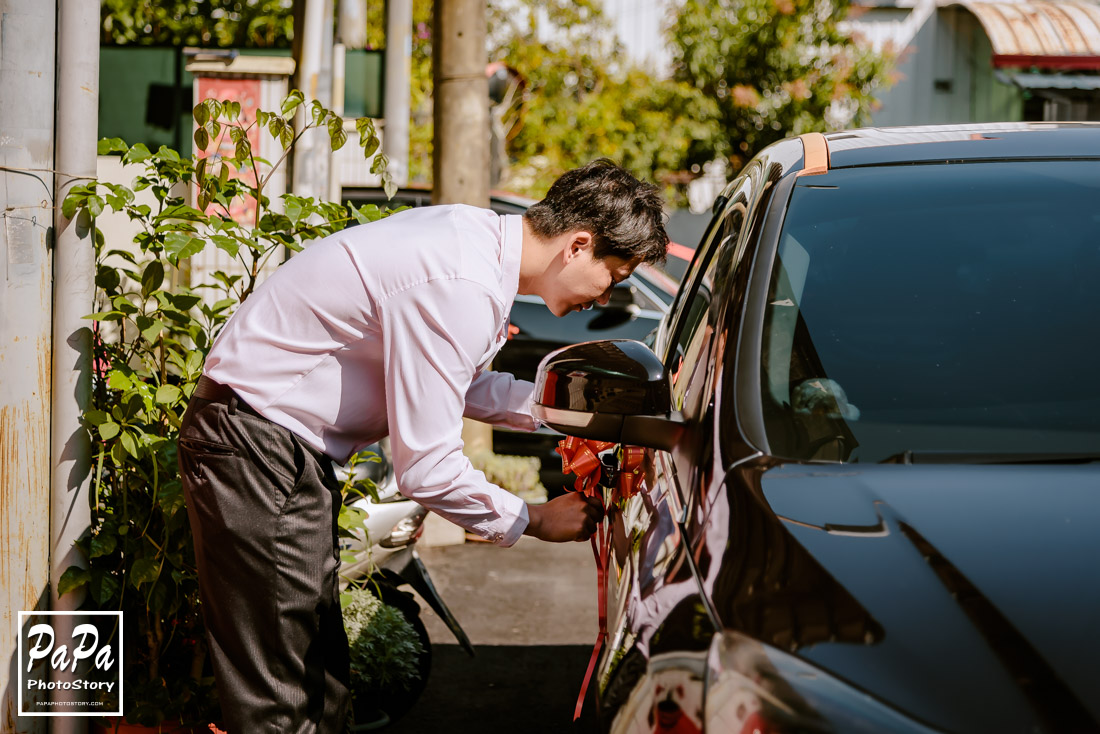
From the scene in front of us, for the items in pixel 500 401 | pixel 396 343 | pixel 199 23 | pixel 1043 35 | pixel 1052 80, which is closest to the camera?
pixel 396 343

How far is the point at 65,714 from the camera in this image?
2750 mm

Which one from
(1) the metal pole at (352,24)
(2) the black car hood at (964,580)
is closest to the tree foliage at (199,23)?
(1) the metal pole at (352,24)

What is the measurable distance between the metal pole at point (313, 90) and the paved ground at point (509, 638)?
1802mm

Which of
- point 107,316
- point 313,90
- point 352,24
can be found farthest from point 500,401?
point 352,24

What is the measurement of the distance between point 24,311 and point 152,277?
30 cm

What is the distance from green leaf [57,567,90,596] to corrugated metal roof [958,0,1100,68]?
13260 mm

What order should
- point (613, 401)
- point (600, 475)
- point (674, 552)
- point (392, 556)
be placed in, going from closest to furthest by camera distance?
point (674, 552), point (613, 401), point (600, 475), point (392, 556)

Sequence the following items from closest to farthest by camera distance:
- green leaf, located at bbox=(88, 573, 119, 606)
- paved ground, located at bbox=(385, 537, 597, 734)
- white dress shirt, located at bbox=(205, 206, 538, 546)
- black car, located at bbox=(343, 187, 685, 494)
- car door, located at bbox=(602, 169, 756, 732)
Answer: car door, located at bbox=(602, 169, 756, 732)
white dress shirt, located at bbox=(205, 206, 538, 546)
green leaf, located at bbox=(88, 573, 119, 606)
paved ground, located at bbox=(385, 537, 597, 734)
black car, located at bbox=(343, 187, 685, 494)

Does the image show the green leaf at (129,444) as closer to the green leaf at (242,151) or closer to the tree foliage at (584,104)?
the green leaf at (242,151)

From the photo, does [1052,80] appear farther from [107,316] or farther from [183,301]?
[107,316]

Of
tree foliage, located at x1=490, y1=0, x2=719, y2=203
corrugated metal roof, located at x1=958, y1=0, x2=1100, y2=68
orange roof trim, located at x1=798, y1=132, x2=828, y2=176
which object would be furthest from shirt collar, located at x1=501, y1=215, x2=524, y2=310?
corrugated metal roof, located at x1=958, y1=0, x2=1100, y2=68

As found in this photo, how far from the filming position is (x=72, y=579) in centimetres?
267

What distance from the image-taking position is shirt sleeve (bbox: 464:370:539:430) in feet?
8.49

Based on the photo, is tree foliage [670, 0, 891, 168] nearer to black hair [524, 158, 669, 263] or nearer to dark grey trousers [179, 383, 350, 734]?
black hair [524, 158, 669, 263]
